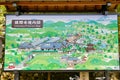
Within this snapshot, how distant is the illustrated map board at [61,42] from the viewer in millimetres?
6676

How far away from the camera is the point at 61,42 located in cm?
681

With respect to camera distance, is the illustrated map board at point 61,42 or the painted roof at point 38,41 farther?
the painted roof at point 38,41

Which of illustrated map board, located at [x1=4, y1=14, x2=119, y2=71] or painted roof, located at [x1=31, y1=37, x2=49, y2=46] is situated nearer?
illustrated map board, located at [x1=4, y1=14, x2=119, y2=71]

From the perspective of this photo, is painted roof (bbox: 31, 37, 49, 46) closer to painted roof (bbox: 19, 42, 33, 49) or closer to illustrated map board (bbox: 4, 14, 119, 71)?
illustrated map board (bbox: 4, 14, 119, 71)

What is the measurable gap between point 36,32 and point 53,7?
932 millimetres

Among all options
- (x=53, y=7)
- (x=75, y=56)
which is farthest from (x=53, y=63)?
(x=53, y=7)

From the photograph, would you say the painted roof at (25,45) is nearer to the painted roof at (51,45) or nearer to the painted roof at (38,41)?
the painted roof at (38,41)

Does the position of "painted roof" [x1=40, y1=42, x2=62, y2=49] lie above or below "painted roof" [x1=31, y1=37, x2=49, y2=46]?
below

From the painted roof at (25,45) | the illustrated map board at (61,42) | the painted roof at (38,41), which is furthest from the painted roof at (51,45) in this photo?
the painted roof at (25,45)

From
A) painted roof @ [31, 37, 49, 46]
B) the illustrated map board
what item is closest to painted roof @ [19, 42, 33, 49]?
the illustrated map board

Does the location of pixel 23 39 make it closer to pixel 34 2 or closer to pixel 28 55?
pixel 28 55

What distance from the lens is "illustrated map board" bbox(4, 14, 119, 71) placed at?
6676 mm

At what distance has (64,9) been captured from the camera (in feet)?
24.6

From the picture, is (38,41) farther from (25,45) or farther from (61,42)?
(61,42)
